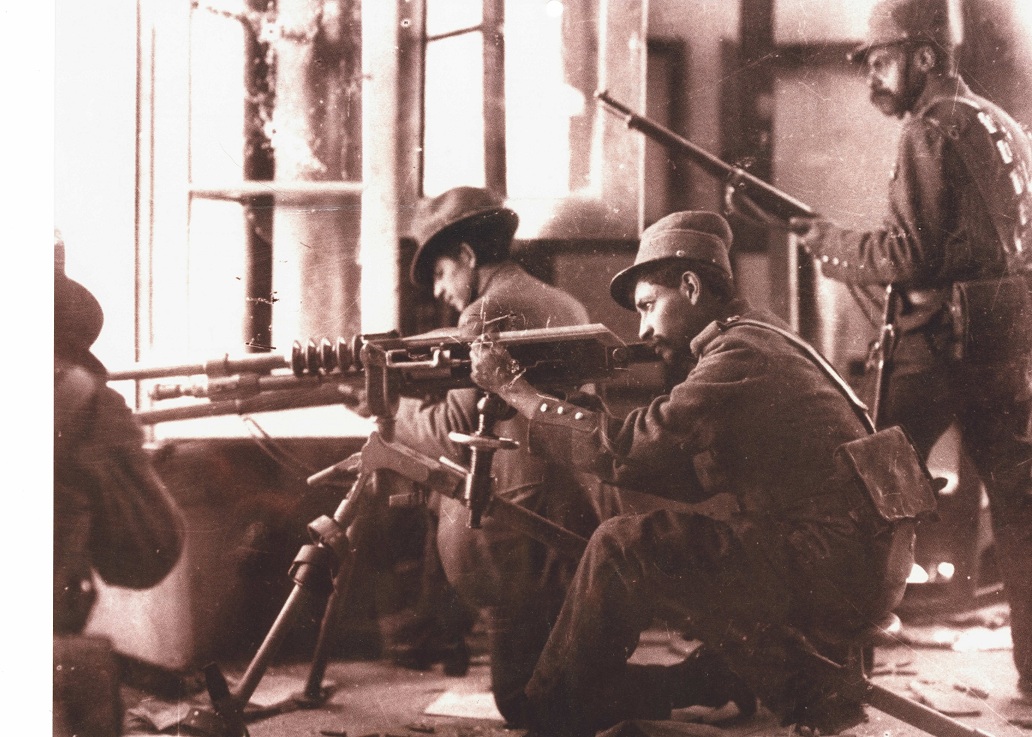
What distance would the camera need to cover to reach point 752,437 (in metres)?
2.02

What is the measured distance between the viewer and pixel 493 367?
A: 206 centimetres

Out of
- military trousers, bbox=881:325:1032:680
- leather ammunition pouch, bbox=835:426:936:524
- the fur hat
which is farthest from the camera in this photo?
the fur hat

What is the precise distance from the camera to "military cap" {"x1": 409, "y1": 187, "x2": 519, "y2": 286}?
2107 millimetres

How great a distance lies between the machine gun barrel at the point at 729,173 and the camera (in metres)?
2.09

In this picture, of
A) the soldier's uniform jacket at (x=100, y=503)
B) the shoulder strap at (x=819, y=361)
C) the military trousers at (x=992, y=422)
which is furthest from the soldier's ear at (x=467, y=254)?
the military trousers at (x=992, y=422)

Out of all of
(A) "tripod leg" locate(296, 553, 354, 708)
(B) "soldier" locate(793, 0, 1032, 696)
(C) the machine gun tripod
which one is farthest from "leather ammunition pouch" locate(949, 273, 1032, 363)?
(A) "tripod leg" locate(296, 553, 354, 708)

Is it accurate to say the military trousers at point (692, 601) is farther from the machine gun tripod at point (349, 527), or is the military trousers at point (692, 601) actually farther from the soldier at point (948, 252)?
the soldier at point (948, 252)

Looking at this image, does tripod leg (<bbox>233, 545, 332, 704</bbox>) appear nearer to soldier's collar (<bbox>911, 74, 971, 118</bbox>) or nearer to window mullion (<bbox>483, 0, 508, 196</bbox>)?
window mullion (<bbox>483, 0, 508, 196</bbox>)

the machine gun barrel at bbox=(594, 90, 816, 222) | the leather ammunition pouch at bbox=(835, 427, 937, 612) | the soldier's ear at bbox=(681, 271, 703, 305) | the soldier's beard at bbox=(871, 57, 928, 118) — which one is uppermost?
the soldier's beard at bbox=(871, 57, 928, 118)

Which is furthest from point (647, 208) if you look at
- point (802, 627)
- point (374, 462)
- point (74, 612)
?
point (74, 612)

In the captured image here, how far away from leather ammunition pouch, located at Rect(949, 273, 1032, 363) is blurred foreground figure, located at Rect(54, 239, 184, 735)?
1.80 m

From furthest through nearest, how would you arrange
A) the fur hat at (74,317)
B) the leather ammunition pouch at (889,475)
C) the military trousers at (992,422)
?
the fur hat at (74,317) < the military trousers at (992,422) < the leather ammunition pouch at (889,475)

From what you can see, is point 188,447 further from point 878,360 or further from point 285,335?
point 878,360

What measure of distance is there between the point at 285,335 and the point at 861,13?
146cm
